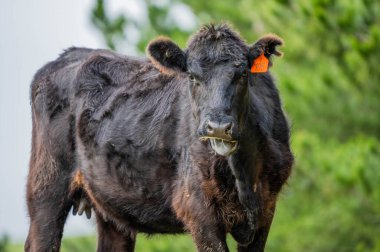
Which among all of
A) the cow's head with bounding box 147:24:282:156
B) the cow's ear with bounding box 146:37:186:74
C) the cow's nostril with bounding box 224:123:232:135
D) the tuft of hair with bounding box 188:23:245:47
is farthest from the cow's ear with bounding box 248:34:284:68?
the cow's nostril with bounding box 224:123:232:135

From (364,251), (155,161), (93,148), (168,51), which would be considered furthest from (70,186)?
(364,251)

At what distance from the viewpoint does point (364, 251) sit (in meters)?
29.6

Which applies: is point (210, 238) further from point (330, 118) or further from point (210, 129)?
point (330, 118)

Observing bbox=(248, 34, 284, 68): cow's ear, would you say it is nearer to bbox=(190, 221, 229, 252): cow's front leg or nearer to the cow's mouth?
the cow's mouth

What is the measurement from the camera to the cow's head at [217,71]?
36.0 ft

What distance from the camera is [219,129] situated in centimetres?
1081

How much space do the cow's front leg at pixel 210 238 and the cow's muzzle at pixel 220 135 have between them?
39.8 inches

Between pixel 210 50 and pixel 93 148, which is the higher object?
pixel 210 50

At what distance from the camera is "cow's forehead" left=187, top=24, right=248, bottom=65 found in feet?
37.5

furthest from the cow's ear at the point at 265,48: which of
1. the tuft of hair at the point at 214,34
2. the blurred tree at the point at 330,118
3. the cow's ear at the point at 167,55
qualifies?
the blurred tree at the point at 330,118

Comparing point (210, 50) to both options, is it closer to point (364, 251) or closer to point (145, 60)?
point (145, 60)

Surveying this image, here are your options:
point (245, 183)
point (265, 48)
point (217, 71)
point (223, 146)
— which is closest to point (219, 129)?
point (223, 146)

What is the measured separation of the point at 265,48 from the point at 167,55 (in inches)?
41.6

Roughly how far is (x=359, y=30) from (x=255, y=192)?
Answer: 602 inches
